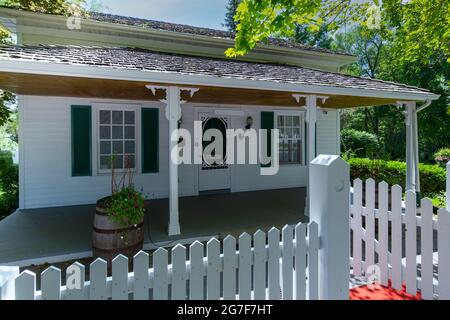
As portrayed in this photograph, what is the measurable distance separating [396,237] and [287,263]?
153cm

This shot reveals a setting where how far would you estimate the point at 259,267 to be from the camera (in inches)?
82.0

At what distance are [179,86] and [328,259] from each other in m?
3.64

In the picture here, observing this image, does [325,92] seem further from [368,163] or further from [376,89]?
[368,163]

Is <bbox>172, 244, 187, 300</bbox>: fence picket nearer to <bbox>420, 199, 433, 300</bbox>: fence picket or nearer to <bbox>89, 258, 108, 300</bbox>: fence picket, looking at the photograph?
<bbox>89, 258, 108, 300</bbox>: fence picket

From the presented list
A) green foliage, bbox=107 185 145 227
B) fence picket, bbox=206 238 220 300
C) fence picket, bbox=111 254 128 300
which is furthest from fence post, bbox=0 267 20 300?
green foliage, bbox=107 185 145 227

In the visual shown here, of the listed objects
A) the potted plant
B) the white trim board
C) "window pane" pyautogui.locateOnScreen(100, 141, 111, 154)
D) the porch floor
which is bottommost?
the porch floor

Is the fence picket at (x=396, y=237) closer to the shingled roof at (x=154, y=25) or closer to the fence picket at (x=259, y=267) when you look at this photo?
the fence picket at (x=259, y=267)

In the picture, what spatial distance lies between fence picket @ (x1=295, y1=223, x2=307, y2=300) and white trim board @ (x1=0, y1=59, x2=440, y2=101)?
3156mm

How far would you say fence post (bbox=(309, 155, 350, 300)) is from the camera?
217 cm

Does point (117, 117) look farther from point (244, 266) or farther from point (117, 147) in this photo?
point (244, 266)

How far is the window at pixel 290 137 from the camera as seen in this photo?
925cm

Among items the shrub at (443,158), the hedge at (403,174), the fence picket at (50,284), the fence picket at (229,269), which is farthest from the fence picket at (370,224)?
the shrub at (443,158)
